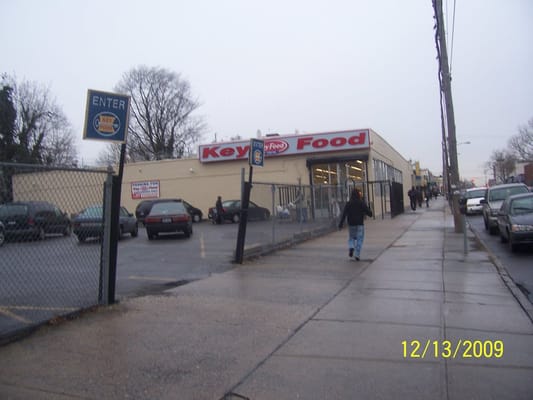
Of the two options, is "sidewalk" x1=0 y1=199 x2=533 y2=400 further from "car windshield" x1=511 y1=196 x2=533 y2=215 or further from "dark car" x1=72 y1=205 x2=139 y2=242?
"car windshield" x1=511 y1=196 x2=533 y2=215

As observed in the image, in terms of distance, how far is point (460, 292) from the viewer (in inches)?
302

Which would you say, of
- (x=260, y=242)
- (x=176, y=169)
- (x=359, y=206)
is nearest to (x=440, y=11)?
(x=359, y=206)

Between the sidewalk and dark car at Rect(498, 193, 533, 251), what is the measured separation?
356 centimetres

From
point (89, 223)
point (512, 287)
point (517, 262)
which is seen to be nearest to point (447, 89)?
point (517, 262)

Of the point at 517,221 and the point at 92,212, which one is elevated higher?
the point at 92,212

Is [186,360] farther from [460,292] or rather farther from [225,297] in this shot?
[460,292]

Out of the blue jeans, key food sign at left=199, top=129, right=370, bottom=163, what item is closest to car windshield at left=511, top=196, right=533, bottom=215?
the blue jeans

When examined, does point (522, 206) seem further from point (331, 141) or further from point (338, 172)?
point (338, 172)

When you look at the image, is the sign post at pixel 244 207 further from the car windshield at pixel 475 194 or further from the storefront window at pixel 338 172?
the car windshield at pixel 475 194

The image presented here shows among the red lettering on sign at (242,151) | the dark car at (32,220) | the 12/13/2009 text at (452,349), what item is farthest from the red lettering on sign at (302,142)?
the 12/13/2009 text at (452,349)

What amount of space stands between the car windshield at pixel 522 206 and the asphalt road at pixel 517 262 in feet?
3.35

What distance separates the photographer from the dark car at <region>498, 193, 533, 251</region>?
11.5 m

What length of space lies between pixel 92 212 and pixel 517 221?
32.7 feet

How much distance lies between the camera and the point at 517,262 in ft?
35.4
